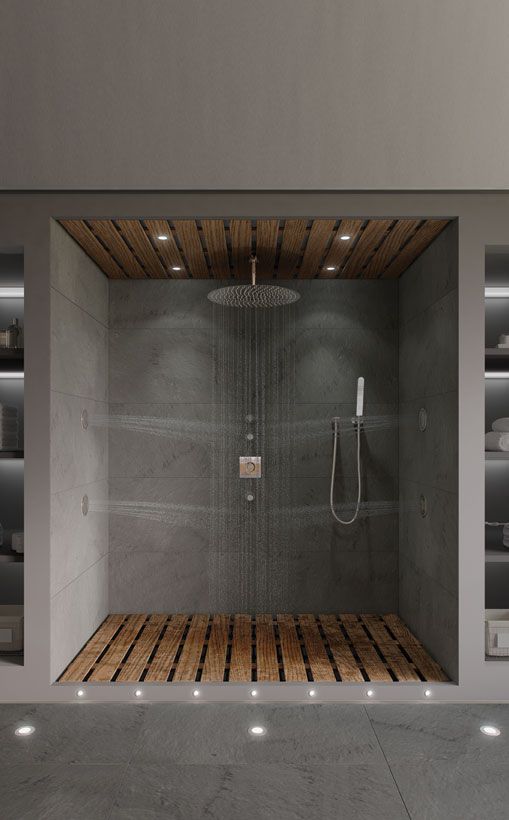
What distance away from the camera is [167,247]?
3246mm

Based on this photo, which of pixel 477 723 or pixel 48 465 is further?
pixel 48 465

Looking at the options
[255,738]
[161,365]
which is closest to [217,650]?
[255,738]

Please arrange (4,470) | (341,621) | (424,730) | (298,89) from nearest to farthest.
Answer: (424,730)
(298,89)
(4,470)
(341,621)

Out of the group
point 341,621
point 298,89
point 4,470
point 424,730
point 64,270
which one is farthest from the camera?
point 341,621

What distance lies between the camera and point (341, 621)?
3781 mm

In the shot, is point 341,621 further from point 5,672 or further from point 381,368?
point 5,672

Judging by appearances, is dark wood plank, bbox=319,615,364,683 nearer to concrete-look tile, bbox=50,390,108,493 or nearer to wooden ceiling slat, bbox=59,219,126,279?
concrete-look tile, bbox=50,390,108,493

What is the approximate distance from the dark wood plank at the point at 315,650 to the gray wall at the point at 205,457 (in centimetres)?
16

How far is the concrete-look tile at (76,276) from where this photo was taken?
9.48 feet

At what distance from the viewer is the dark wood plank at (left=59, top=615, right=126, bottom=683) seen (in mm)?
2926

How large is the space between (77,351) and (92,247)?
543 millimetres

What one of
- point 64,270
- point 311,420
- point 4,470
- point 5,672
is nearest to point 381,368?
point 311,420

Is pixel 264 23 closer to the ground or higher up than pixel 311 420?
higher up

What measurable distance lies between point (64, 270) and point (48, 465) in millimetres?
939
